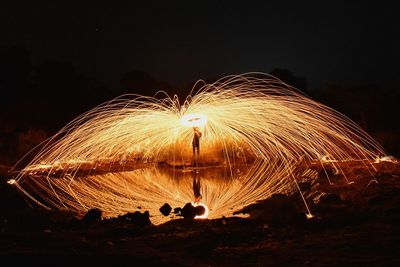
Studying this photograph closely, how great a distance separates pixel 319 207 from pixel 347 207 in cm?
68

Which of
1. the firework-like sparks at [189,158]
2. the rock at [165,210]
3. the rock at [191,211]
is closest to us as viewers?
the rock at [191,211]

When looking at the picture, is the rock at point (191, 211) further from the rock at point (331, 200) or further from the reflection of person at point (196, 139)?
the rock at point (331, 200)

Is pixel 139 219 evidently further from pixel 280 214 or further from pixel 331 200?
pixel 331 200

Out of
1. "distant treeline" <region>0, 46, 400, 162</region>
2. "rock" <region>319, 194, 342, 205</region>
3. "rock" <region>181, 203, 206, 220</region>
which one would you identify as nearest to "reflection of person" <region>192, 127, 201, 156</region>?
"rock" <region>181, 203, 206, 220</region>

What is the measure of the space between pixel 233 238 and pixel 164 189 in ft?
29.5

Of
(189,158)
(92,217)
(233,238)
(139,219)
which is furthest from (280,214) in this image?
(189,158)

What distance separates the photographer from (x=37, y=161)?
89.1 feet

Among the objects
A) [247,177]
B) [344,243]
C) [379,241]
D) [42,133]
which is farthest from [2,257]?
[42,133]

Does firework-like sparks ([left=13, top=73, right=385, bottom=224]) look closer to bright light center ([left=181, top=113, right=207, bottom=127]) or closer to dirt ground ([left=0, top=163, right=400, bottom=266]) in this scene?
bright light center ([left=181, top=113, right=207, bottom=127])

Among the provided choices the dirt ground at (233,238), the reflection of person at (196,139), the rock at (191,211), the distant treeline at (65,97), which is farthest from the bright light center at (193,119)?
the distant treeline at (65,97)

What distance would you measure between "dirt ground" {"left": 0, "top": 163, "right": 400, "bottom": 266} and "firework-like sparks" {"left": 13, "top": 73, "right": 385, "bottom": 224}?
7.42 feet

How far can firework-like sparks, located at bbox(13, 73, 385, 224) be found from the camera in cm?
1551

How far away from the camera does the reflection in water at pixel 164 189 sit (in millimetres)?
14602

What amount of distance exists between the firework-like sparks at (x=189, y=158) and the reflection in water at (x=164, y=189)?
0.04 metres
